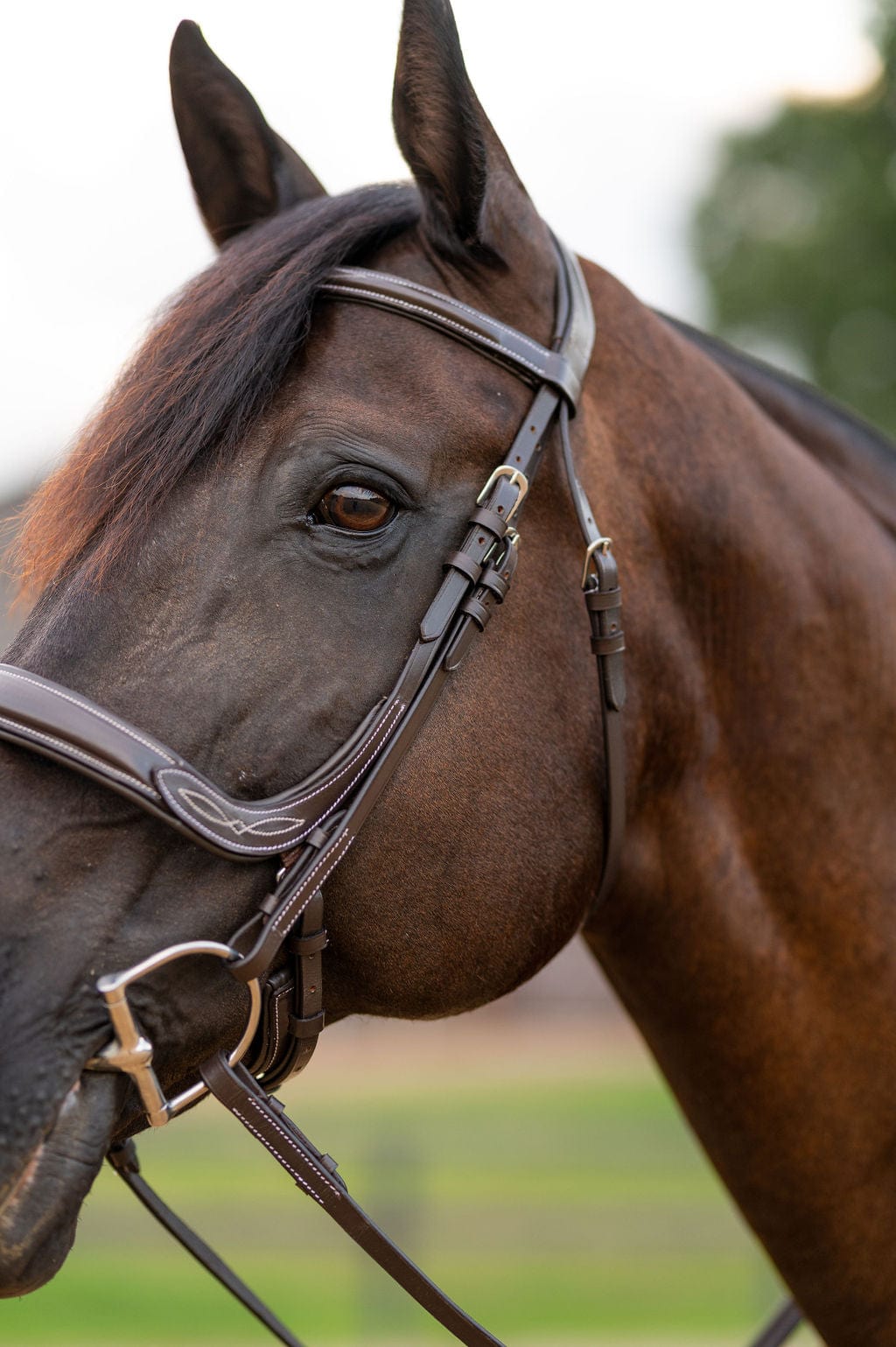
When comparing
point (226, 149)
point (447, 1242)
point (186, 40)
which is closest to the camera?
point (186, 40)

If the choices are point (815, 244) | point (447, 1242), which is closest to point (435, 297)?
point (447, 1242)

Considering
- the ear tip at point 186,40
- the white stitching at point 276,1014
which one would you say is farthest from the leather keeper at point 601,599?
the ear tip at point 186,40

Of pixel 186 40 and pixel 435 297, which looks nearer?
pixel 435 297

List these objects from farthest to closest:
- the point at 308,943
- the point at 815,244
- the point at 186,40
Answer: the point at 815,244, the point at 186,40, the point at 308,943

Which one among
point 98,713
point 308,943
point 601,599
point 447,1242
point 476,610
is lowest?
point 447,1242

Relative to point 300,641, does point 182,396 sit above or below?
above

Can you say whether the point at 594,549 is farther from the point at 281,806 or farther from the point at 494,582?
the point at 281,806

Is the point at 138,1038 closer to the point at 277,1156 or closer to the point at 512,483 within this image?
the point at 277,1156

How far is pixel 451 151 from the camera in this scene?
2416mm

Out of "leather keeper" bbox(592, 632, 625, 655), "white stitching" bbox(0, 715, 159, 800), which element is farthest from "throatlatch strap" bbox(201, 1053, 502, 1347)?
"leather keeper" bbox(592, 632, 625, 655)

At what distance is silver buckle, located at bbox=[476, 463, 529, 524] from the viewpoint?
2330 mm

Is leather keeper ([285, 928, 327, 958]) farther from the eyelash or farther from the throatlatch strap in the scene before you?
the eyelash

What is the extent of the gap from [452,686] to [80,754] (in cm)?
68

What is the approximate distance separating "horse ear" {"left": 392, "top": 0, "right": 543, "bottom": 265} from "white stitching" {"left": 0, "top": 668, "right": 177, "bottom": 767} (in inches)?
47.3
